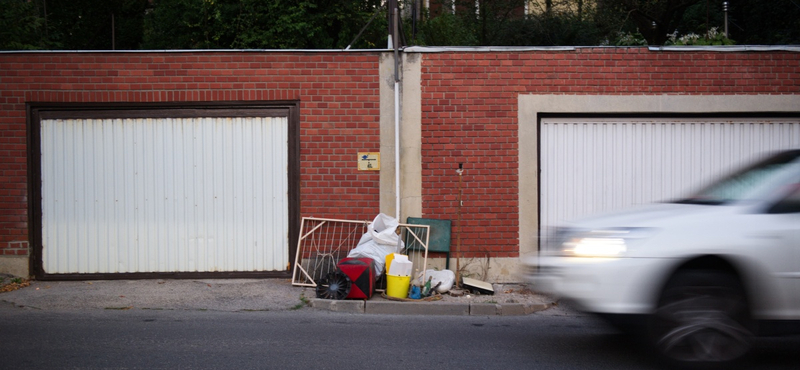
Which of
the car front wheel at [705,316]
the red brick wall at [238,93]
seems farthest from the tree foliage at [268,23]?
the car front wheel at [705,316]

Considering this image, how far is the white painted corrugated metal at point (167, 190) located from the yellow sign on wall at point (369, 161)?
3.64 ft

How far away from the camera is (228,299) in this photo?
343 inches

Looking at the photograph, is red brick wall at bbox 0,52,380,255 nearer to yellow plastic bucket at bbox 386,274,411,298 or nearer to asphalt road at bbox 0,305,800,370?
yellow plastic bucket at bbox 386,274,411,298

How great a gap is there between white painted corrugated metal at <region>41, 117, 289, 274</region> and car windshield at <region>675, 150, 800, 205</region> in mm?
5960

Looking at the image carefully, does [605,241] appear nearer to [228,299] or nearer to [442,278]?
[442,278]

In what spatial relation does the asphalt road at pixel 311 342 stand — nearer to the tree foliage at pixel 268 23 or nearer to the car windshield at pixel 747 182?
the car windshield at pixel 747 182

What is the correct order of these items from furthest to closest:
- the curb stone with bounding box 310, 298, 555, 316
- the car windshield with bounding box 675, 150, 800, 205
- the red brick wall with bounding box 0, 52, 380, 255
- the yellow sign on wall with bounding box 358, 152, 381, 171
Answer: the yellow sign on wall with bounding box 358, 152, 381, 171, the red brick wall with bounding box 0, 52, 380, 255, the curb stone with bounding box 310, 298, 555, 316, the car windshield with bounding box 675, 150, 800, 205

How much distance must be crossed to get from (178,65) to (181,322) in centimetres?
411

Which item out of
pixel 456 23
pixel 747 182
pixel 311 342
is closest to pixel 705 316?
pixel 747 182

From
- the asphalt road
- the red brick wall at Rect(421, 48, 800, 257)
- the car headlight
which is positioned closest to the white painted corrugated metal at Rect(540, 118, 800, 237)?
the red brick wall at Rect(421, 48, 800, 257)

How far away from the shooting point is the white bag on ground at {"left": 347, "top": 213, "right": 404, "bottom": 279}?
8.95 metres

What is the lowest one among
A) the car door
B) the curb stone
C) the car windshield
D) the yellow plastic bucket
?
the curb stone

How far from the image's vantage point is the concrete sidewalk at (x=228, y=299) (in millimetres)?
8203

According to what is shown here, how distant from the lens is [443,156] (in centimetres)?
984
